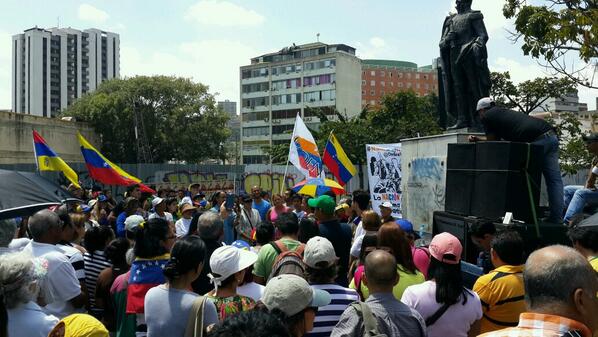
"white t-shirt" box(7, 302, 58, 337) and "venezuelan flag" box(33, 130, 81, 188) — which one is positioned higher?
"venezuelan flag" box(33, 130, 81, 188)

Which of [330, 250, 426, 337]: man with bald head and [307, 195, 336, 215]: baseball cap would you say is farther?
[307, 195, 336, 215]: baseball cap

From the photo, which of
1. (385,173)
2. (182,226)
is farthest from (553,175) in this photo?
(182,226)

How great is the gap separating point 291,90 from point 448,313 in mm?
90832

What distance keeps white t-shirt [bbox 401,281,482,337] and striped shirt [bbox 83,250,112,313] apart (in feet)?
10.3

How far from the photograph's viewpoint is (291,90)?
93.6m

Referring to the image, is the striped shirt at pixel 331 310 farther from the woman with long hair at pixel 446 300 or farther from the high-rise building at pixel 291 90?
the high-rise building at pixel 291 90

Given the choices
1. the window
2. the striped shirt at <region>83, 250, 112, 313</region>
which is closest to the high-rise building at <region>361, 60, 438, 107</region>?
the window

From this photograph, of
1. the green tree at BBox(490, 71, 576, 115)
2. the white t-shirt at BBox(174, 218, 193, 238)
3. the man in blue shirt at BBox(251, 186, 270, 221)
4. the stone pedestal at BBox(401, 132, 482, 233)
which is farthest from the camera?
the green tree at BBox(490, 71, 576, 115)

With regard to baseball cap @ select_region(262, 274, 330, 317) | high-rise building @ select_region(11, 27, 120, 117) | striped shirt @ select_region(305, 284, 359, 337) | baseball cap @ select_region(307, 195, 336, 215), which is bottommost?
striped shirt @ select_region(305, 284, 359, 337)

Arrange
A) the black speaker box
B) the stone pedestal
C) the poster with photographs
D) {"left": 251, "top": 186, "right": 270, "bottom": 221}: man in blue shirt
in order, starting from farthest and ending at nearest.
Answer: the poster with photographs, {"left": 251, "top": 186, "right": 270, "bottom": 221}: man in blue shirt, the stone pedestal, the black speaker box

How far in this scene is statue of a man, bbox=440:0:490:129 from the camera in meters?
9.23

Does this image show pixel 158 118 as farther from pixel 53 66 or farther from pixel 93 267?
pixel 53 66

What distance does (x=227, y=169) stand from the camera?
109 feet

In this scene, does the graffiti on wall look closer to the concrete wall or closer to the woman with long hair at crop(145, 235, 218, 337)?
the woman with long hair at crop(145, 235, 218, 337)
